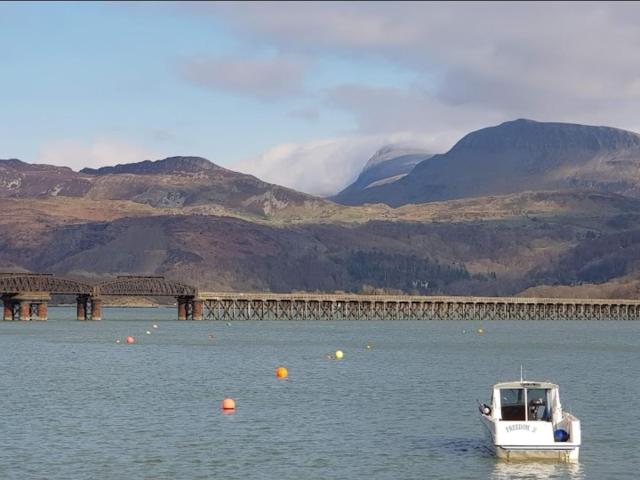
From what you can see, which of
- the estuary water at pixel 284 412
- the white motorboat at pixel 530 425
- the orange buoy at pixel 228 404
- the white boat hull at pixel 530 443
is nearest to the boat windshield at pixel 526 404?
the white motorboat at pixel 530 425

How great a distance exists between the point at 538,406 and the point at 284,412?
21039 mm

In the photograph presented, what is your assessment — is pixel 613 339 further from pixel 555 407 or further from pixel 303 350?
pixel 555 407

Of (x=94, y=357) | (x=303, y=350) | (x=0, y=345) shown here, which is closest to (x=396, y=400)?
(x=94, y=357)

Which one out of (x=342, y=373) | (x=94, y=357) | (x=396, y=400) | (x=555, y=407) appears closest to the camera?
(x=555, y=407)

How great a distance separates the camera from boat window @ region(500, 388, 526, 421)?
59.8 meters

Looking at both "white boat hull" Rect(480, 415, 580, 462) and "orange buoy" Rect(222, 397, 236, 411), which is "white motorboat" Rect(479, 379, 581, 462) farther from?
"orange buoy" Rect(222, 397, 236, 411)

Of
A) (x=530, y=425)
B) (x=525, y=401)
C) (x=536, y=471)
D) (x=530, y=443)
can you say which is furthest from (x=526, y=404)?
(x=536, y=471)

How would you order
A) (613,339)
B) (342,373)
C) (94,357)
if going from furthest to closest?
1. (613,339)
2. (94,357)
3. (342,373)

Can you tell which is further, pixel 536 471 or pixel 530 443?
pixel 530 443

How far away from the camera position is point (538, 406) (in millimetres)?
59719

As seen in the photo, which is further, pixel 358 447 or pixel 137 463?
pixel 358 447

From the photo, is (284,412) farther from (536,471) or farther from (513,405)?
(536,471)

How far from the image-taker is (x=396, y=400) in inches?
3317

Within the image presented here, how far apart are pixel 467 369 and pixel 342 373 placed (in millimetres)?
12559
